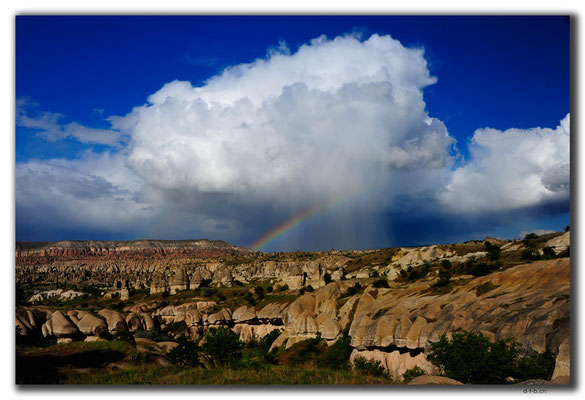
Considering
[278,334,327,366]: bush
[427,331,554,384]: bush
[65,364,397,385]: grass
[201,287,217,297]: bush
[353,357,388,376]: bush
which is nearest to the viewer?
[65,364,397,385]: grass

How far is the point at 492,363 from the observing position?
12984 mm

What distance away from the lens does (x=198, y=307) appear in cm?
7806

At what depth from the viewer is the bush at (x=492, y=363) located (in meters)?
12.9

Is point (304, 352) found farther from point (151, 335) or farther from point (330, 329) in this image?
point (151, 335)

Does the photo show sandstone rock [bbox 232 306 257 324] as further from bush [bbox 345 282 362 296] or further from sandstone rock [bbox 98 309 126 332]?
bush [bbox 345 282 362 296]

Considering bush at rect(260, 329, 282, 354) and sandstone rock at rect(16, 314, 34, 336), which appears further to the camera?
bush at rect(260, 329, 282, 354)

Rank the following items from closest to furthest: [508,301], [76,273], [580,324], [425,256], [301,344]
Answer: [580,324] → [508,301] → [301,344] → [425,256] → [76,273]

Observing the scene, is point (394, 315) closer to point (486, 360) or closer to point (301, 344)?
point (486, 360)

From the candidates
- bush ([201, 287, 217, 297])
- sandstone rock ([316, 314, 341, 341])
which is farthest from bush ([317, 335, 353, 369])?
bush ([201, 287, 217, 297])

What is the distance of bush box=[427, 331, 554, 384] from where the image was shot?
42.3 ft

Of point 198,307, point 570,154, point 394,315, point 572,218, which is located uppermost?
point 570,154

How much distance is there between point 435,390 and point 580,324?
18.7 feet

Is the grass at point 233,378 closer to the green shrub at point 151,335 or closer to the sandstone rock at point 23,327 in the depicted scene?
the sandstone rock at point 23,327

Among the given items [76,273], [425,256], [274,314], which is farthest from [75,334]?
[76,273]
